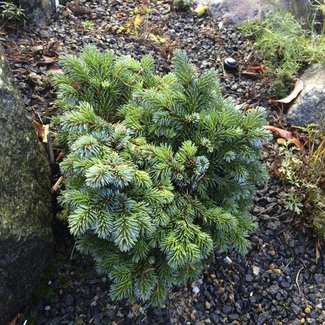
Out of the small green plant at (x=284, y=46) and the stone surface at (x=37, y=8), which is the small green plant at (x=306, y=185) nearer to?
the small green plant at (x=284, y=46)

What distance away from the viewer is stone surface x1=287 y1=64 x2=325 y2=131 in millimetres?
3748

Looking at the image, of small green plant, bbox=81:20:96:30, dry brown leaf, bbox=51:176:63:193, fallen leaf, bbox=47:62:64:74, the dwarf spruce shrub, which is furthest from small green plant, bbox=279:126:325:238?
small green plant, bbox=81:20:96:30

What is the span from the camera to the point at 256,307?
283 centimetres

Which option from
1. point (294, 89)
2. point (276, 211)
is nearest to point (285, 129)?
point (294, 89)

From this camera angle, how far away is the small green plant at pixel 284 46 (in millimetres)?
3961

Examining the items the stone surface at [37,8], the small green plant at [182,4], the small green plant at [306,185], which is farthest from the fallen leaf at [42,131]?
the small green plant at [182,4]

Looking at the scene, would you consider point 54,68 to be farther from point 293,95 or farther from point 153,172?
point 293,95

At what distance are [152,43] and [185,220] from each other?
7.49 feet

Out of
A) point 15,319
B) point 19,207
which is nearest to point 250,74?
point 19,207

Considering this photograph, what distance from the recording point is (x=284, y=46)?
4078 mm

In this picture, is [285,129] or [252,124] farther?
[285,129]

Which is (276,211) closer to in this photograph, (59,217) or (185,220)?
(185,220)

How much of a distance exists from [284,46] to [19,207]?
2.83m

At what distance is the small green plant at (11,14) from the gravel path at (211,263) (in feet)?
0.41
